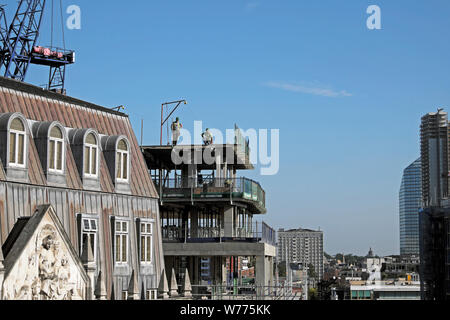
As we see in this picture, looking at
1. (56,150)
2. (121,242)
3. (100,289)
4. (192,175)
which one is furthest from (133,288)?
(192,175)

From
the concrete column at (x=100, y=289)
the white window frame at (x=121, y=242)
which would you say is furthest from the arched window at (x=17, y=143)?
the white window frame at (x=121, y=242)

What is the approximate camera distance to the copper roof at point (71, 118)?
102ft

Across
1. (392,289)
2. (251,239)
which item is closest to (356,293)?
(392,289)

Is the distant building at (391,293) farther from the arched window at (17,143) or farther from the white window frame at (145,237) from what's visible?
the arched window at (17,143)

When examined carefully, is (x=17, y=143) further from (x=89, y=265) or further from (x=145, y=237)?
(x=145, y=237)

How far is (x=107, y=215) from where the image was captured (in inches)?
1358

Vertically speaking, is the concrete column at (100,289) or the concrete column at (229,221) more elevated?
the concrete column at (229,221)

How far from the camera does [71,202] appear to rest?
107 feet

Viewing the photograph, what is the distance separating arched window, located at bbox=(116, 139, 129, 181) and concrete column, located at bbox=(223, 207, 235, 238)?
1878 cm

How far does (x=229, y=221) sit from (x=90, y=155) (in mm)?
23081

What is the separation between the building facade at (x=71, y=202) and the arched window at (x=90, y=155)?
5cm

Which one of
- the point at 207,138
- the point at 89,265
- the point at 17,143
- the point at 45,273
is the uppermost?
the point at 207,138
